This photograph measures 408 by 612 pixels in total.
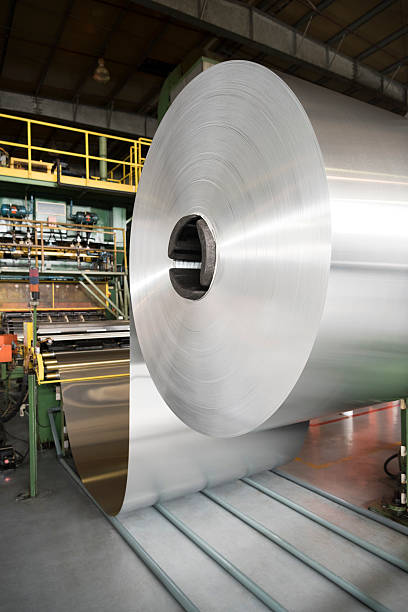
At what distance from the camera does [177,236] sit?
1.14 metres

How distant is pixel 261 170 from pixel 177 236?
363 mm

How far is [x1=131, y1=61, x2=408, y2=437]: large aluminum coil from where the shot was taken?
28.3 inches

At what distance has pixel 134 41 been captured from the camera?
7.45 meters

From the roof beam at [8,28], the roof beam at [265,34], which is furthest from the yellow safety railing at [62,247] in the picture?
the roof beam at [265,34]

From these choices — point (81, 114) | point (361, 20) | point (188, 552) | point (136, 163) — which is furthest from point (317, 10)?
point (188, 552)

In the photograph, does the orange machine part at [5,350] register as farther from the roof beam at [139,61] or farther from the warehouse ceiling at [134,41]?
the roof beam at [139,61]

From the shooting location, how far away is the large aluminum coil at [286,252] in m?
0.72

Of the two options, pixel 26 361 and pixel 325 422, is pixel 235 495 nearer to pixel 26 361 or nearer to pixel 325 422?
pixel 26 361

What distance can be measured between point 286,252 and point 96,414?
291cm

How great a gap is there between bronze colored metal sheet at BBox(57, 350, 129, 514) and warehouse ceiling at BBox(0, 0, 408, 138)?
15.3 feet

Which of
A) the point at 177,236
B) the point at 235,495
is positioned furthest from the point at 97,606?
the point at 177,236

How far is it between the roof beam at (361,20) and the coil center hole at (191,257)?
22.9ft

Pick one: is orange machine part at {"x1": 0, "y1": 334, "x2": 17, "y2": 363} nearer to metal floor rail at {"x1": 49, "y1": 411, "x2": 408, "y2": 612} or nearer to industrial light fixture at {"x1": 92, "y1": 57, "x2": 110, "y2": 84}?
metal floor rail at {"x1": 49, "y1": 411, "x2": 408, "y2": 612}

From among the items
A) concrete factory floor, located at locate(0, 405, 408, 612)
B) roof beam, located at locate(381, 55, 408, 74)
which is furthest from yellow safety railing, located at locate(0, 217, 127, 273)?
roof beam, located at locate(381, 55, 408, 74)
